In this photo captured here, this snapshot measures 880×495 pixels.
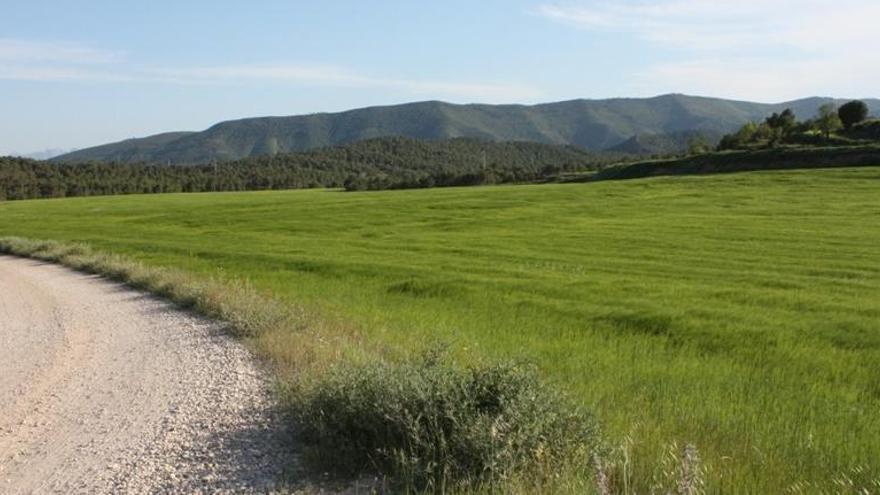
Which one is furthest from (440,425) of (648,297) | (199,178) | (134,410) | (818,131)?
(199,178)

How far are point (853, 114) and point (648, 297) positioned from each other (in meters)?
87.9

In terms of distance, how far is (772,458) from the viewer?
23.5 ft

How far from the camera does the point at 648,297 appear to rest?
61.4ft

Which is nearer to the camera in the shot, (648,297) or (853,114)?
(648,297)

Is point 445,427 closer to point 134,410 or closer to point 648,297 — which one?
point 134,410

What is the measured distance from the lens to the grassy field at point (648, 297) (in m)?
8.30

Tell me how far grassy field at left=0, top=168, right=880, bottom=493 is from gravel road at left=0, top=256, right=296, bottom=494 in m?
1.79

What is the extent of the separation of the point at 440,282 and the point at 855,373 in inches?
465

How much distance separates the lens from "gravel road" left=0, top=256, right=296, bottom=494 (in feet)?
24.0

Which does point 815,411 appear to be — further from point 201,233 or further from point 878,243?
point 201,233

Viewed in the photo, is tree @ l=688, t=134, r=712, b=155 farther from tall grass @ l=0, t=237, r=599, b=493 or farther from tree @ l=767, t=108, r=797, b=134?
tall grass @ l=0, t=237, r=599, b=493

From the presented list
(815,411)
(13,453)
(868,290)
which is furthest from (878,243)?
(13,453)

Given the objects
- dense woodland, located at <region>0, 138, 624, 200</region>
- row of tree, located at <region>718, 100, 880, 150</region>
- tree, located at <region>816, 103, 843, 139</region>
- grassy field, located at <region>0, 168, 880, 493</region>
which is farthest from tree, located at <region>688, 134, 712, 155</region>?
grassy field, located at <region>0, 168, 880, 493</region>

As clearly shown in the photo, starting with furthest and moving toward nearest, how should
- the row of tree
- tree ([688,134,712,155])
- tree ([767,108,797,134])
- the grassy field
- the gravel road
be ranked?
tree ([688,134,712,155])
tree ([767,108,797,134])
the row of tree
the grassy field
the gravel road
